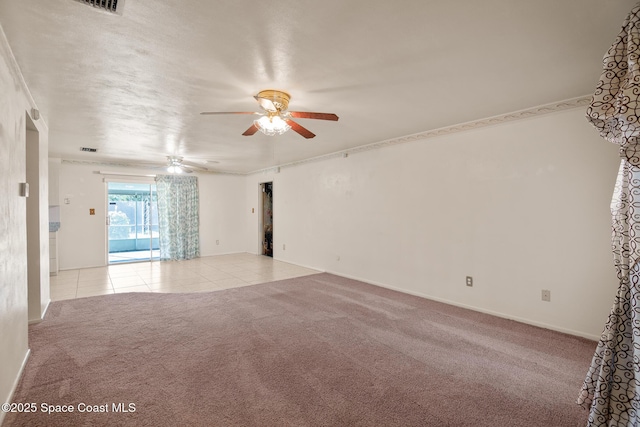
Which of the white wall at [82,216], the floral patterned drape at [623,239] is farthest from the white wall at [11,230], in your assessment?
the white wall at [82,216]

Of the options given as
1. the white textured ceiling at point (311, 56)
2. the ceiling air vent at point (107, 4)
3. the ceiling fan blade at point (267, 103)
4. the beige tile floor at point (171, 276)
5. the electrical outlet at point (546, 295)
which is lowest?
the beige tile floor at point (171, 276)

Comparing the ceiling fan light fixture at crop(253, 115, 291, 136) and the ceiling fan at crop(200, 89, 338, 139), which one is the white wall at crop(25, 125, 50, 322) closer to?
the ceiling fan at crop(200, 89, 338, 139)

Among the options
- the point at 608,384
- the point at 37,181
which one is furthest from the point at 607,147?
the point at 37,181

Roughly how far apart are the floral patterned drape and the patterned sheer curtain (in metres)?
7.82

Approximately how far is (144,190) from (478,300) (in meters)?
10.00

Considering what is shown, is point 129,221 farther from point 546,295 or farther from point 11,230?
point 546,295

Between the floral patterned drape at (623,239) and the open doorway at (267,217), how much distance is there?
7362 mm

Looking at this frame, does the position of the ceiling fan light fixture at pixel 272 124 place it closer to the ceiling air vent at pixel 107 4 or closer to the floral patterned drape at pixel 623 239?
the ceiling air vent at pixel 107 4

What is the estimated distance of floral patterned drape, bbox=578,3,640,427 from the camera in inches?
54.7

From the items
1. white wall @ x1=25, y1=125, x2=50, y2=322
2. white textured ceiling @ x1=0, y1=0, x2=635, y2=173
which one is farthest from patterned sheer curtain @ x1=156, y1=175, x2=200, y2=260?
white wall @ x1=25, y1=125, x2=50, y2=322

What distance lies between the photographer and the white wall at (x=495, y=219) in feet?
9.52

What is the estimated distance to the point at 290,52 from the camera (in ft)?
6.66

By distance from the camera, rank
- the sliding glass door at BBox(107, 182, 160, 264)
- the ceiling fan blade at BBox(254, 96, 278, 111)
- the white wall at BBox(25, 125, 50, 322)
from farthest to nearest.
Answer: the sliding glass door at BBox(107, 182, 160, 264) → the white wall at BBox(25, 125, 50, 322) → the ceiling fan blade at BBox(254, 96, 278, 111)

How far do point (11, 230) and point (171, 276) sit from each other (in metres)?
3.90
